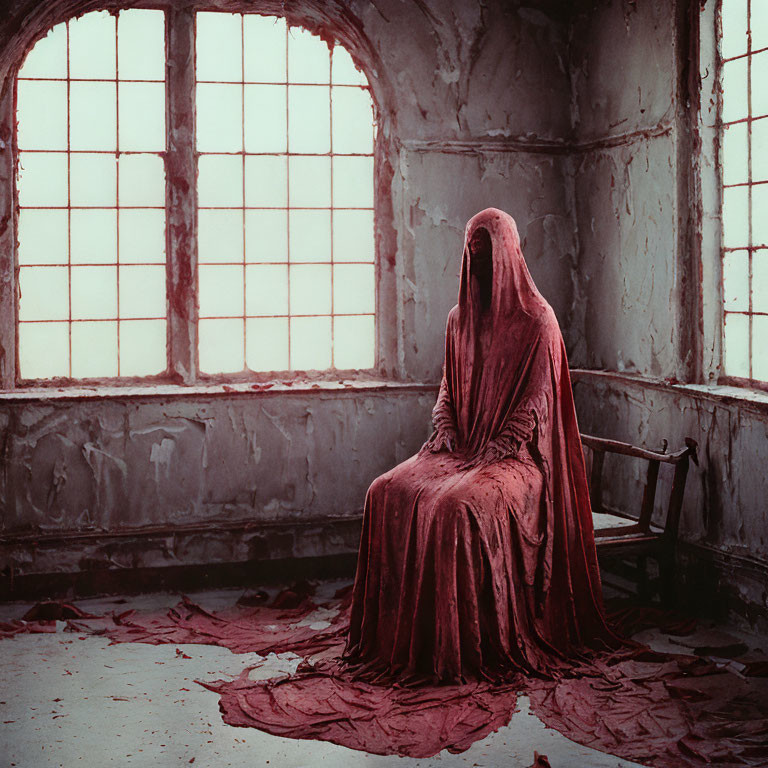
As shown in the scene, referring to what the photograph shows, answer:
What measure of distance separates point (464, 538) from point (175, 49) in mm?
3346

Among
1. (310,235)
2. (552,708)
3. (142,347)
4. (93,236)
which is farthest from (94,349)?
(552,708)

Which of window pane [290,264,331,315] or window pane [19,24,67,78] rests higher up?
window pane [19,24,67,78]

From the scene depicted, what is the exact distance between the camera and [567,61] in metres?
6.14

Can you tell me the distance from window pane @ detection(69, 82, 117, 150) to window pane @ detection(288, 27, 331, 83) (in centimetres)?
103

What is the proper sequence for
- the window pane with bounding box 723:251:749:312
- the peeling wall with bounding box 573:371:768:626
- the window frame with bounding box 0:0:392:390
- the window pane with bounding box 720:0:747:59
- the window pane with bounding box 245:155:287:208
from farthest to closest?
the window pane with bounding box 245:155:287:208
the window frame with bounding box 0:0:392:390
the window pane with bounding box 723:251:749:312
the window pane with bounding box 720:0:747:59
the peeling wall with bounding box 573:371:768:626

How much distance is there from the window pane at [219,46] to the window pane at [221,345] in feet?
4.60

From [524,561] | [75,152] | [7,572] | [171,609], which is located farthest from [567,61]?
[7,572]

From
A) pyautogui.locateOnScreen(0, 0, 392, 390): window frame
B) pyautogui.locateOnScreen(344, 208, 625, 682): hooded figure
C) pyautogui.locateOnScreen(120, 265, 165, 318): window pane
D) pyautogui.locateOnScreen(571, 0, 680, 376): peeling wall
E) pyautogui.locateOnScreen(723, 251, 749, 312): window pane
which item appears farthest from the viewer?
pyautogui.locateOnScreen(120, 265, 165, 318): window pane

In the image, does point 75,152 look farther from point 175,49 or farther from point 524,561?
point 524,561

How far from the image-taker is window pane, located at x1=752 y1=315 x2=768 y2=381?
16.2ft

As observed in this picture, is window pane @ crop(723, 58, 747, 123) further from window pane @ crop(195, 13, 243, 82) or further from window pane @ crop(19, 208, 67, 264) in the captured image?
window pane @ crop(19, 208, 67, 264)

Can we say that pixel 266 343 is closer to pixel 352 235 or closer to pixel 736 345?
pixel 352 235

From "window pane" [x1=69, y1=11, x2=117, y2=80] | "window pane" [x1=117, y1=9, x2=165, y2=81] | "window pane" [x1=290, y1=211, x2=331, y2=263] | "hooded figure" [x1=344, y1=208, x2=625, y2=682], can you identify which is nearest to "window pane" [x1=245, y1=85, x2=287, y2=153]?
"window pane" [x1=290, y1=211, x2=331, y2=263]

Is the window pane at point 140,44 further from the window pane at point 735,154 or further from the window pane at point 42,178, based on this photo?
the window pane at point 735,154
